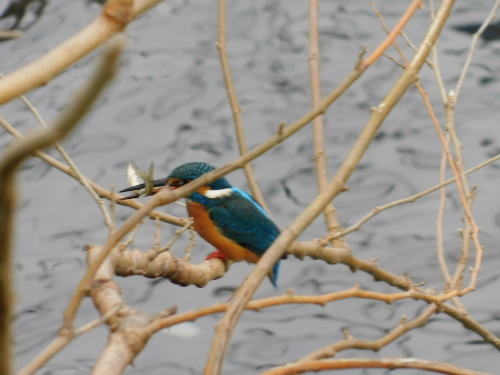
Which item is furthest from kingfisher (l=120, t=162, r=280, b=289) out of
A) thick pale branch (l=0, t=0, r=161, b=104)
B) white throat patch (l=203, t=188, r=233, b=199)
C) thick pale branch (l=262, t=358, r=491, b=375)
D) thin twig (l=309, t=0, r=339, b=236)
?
thick pale branch (l=0, t=0, r=161, b=104)

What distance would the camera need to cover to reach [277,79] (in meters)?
4.76

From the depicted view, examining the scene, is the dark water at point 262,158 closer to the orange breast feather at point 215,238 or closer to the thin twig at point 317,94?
the orange breast feather at point 215,238

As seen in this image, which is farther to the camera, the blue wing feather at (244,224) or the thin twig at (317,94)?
the blue wing feather at (244,224)

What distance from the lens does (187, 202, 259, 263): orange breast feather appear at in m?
2.42

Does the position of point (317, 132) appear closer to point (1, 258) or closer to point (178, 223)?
point (178, 223)

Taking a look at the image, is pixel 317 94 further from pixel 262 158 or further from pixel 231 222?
pixel 262 158

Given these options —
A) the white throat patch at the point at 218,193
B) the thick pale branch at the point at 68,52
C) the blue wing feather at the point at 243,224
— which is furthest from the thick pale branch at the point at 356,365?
the white throat patch at the point at 218,193

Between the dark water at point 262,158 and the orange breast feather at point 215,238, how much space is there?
1.29 m

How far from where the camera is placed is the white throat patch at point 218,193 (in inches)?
102

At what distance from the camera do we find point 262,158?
451 centimetres

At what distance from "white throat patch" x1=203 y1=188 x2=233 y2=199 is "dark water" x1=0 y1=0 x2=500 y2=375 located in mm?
1297

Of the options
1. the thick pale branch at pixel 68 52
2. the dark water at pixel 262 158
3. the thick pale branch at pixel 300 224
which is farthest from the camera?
the dark water at pixel 262 158

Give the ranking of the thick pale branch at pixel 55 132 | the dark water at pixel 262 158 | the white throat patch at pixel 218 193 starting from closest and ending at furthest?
the thick pale branch at pixel 55 132, the white throat patch at pixel 218 193, the dark water at pixel 262 158

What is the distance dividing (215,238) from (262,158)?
2.06 meters
